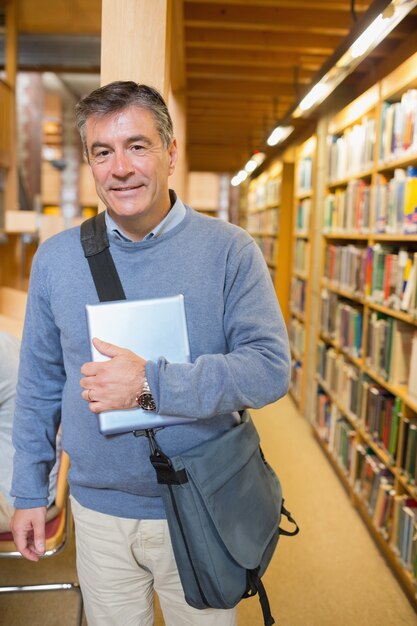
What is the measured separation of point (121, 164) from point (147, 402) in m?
0.51

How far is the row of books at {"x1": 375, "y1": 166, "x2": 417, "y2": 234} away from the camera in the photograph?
2.82m

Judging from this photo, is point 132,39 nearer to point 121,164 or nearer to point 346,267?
point 121,164

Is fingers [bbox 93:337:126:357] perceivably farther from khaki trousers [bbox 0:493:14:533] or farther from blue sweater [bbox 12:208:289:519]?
khaki trousers [bbox 0:493:14:533]

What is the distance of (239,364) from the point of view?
1.18 m

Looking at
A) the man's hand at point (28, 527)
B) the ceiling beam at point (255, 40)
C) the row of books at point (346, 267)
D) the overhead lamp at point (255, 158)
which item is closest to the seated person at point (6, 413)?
the man's hand at point (28, 527)

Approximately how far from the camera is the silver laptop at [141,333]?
1.23 meters

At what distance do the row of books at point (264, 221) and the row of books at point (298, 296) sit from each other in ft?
4.21

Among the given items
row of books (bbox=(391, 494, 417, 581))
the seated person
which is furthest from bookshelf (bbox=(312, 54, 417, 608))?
the seated person

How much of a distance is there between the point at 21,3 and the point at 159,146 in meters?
6.58

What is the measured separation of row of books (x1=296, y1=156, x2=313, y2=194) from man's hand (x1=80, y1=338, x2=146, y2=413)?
4.53 metres

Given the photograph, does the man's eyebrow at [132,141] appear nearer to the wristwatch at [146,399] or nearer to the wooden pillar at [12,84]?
the wristwatch at [146,399]

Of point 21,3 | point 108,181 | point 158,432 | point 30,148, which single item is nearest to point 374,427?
point 158,432

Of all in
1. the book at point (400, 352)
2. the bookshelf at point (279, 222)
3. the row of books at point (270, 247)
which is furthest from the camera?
the row of books at point (270, 247)

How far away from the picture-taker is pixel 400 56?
9.89 feet
